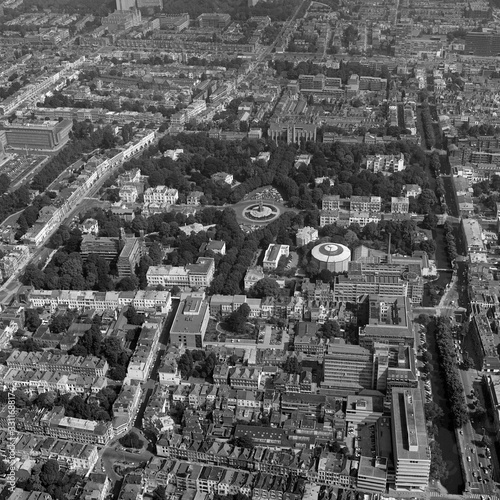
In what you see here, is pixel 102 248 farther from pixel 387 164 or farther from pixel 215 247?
pixel 387 164

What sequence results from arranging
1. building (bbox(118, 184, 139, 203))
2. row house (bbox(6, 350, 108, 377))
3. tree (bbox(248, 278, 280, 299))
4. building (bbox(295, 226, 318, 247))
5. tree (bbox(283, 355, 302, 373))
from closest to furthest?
1. tree (bbox(283, 355, 302, 373))
2. row house (bbox(6, 350, 108, 377))
3. tree (bbox(248, 278, 280, 299))
4. building (bbox(295, 226, 318, 247))
5. building (bbox(118, 184, 139, 203))

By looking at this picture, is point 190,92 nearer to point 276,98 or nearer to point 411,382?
point 276,98

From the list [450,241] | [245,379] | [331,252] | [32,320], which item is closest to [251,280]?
[331,252]

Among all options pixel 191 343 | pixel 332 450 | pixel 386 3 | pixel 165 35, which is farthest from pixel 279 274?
pixel 386 3

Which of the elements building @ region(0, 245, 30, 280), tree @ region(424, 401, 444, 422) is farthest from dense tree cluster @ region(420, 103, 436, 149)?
building @ region(0, 245, 30, 280)

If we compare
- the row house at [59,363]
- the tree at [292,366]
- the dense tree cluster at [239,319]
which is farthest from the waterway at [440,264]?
the row house at [59,363]

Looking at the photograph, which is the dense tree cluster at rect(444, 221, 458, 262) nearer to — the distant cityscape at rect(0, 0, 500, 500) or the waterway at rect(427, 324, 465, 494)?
the distant cityscape at rect(0, 0, 500, 500)
